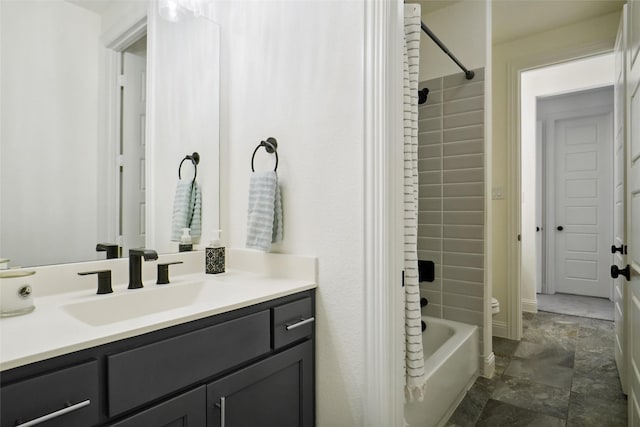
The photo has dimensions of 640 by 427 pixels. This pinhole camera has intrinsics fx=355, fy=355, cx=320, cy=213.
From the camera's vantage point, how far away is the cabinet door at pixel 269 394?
998 mm

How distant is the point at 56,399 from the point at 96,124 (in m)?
0.92

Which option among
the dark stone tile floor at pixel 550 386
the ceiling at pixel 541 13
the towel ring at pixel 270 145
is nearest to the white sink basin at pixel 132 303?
the towel ring at pixel 270 145

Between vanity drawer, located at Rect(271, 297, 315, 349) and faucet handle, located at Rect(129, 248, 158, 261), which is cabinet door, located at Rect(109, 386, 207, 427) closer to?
vanity drawer, located at Rect(271, 297, 315, 349)

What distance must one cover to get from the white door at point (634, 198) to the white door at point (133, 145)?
185cm

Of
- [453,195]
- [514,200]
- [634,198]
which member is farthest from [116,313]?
[514,200]

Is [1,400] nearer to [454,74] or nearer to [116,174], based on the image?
[116,174]

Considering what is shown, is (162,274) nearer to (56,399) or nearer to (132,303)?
(132,303)

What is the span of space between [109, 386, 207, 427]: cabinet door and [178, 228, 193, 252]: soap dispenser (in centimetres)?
75

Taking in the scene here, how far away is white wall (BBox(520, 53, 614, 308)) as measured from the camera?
12.4 feet

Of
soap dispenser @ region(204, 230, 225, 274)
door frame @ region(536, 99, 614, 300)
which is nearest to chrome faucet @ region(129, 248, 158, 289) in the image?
soap dispenser @ region(204, 230, 225, 274)

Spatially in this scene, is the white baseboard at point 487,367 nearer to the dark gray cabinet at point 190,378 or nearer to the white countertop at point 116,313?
the dark gray cabinet at point 190,378

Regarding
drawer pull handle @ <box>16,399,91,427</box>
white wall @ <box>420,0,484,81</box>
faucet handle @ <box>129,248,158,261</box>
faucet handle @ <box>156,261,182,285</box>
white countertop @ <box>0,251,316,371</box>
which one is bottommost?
drawer pull handle @ <box>16,399,91,427</box>

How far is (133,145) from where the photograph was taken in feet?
4.54

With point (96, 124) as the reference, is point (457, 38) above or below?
above
